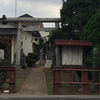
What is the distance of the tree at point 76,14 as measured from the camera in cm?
1271

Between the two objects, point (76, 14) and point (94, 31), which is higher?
point (76, 14)

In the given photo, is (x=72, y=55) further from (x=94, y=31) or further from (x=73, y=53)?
(x=94, y=31)

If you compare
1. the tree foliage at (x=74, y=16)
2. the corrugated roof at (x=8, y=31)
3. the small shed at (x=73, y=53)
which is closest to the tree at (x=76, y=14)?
the tree foliage at (x=74, y=16)

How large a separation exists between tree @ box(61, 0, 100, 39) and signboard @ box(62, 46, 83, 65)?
12.1 ft

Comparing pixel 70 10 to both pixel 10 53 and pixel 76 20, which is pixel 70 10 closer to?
pixel 76 20

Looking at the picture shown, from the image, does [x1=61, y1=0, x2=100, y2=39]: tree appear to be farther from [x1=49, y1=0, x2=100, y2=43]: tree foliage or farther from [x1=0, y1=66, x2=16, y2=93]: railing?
[x1=0, y1=66, x2=16, y2=93]: railing

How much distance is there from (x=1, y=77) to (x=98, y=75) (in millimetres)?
4245

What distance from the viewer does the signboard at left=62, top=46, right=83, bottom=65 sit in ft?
29.9

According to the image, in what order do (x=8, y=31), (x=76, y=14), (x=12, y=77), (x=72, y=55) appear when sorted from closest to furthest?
(x=12, y=77) < (x=72, y=55) < (x=76, y=14) < (x=8, y=31)

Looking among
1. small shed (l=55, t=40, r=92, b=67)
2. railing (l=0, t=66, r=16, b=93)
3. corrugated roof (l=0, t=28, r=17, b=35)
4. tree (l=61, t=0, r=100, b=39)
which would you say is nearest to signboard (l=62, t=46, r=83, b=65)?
small shed (l=55, t=40, r=92, b=67)

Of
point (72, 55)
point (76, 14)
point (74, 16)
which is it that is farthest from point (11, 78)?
point (76, 14)

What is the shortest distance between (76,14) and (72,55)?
4644 millimetres

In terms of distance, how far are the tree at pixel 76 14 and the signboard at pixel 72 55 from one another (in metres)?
3.68

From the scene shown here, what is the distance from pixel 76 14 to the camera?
507 inches
